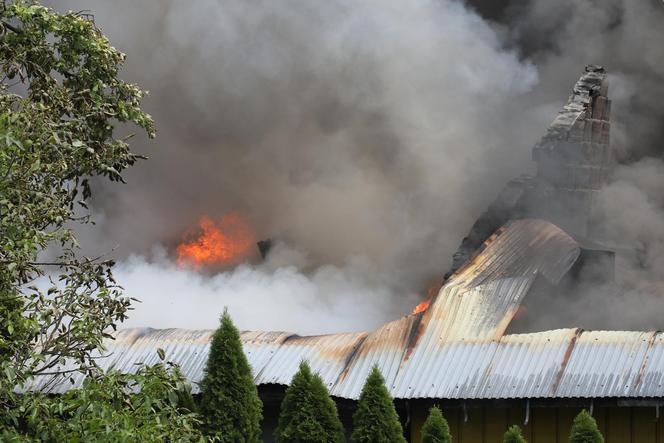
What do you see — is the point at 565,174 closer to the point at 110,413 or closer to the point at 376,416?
the point at 376,416

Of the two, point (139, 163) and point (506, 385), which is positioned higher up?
point (139, 163)

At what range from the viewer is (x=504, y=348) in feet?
50.8

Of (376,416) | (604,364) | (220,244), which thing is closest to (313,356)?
(376,416)

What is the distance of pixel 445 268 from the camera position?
20.7 meters

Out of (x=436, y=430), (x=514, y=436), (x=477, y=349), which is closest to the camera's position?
(x=514, y=436)

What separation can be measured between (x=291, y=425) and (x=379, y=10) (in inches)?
357

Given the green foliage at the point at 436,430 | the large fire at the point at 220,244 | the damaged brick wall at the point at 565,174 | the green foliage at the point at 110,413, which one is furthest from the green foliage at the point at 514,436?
the large fire at the point at 220,244

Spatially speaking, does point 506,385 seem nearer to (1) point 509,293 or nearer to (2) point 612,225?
(1) point 509,293

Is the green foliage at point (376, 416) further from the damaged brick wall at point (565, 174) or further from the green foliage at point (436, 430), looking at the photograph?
the damaged brick wall at point (565, 174)

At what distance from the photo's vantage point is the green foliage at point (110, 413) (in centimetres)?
936

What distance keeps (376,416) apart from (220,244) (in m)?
9.88

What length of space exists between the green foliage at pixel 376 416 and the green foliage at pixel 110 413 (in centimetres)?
437

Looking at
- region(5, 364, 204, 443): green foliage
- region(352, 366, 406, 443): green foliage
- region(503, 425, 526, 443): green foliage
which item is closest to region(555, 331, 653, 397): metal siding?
region(503, 425, 526, 443): green foliage

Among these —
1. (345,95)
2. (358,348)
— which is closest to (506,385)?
(358,348)
